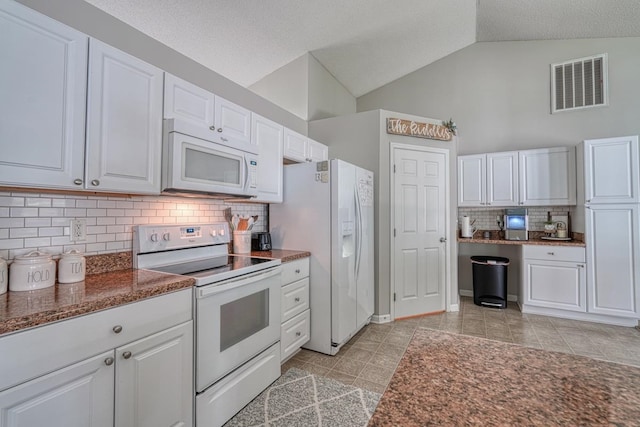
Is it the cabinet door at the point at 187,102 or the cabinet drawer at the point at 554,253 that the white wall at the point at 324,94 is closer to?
the cabinet door at the point at 187,102

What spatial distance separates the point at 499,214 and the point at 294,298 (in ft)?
11.8

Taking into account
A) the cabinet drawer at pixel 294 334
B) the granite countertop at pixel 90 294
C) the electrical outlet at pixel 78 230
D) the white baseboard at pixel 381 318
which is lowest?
the white baseboard at pixel 381 318

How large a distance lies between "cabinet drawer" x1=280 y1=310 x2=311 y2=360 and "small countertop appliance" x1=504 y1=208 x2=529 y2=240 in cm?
318

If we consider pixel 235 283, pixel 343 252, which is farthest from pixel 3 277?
pixel 343 252

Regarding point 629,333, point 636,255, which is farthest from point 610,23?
point 629,333

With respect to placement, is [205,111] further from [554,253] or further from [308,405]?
[554,253]

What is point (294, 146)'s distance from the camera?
3043 millimetres

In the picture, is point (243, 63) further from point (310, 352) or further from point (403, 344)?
point (403, 344)

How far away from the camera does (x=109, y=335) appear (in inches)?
47.4

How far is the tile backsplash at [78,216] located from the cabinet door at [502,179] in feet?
13.1

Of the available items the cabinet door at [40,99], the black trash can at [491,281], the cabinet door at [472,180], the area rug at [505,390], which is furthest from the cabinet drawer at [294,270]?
the cabinet door at [472,180]

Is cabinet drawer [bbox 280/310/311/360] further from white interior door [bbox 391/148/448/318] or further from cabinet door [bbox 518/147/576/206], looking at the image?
cabinet door [bbox 518/147/576/206]

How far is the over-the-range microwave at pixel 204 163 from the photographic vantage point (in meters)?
1.78

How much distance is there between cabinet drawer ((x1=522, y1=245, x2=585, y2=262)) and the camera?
3.44m
